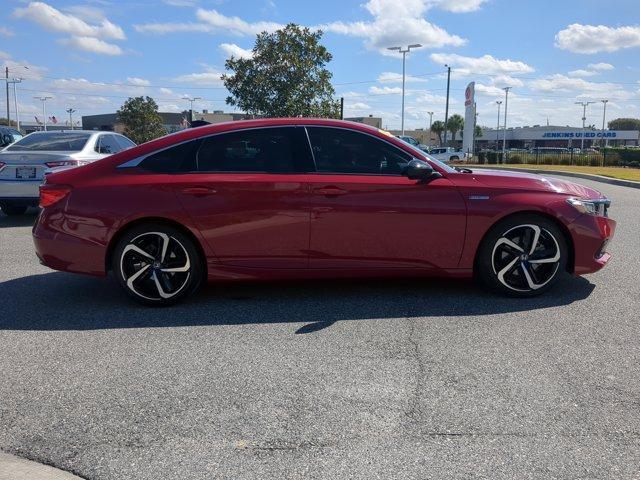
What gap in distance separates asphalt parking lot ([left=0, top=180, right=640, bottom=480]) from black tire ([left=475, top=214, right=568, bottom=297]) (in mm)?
155

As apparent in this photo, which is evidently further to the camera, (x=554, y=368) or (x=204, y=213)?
(x=204, y=213)

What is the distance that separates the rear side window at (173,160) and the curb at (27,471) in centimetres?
278

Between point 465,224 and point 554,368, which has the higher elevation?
point 465,224

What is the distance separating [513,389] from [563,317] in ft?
5.11

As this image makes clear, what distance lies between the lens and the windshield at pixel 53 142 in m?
9.70

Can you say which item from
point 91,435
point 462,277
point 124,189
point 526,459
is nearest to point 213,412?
point 91,435

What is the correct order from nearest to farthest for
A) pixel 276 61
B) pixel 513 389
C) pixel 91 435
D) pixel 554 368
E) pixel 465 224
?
pixel 91 435 < pixel 513 389 < pixel 554 368 < pixel 465 224 < pixel 276 61

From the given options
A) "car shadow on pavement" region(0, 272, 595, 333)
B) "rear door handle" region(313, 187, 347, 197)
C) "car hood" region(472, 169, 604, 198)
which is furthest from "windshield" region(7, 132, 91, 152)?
A: "car hood" region(472, 169, 604, 198)

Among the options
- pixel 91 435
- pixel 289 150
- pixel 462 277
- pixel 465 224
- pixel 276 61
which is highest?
pixel 276 61

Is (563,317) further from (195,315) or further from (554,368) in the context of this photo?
(195,315)

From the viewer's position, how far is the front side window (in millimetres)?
4949

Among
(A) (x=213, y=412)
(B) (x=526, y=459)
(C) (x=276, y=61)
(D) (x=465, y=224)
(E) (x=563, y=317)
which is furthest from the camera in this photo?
(C) (x=276, y=61)

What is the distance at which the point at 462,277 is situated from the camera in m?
5.07

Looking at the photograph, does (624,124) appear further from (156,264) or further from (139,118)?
(156,264)
